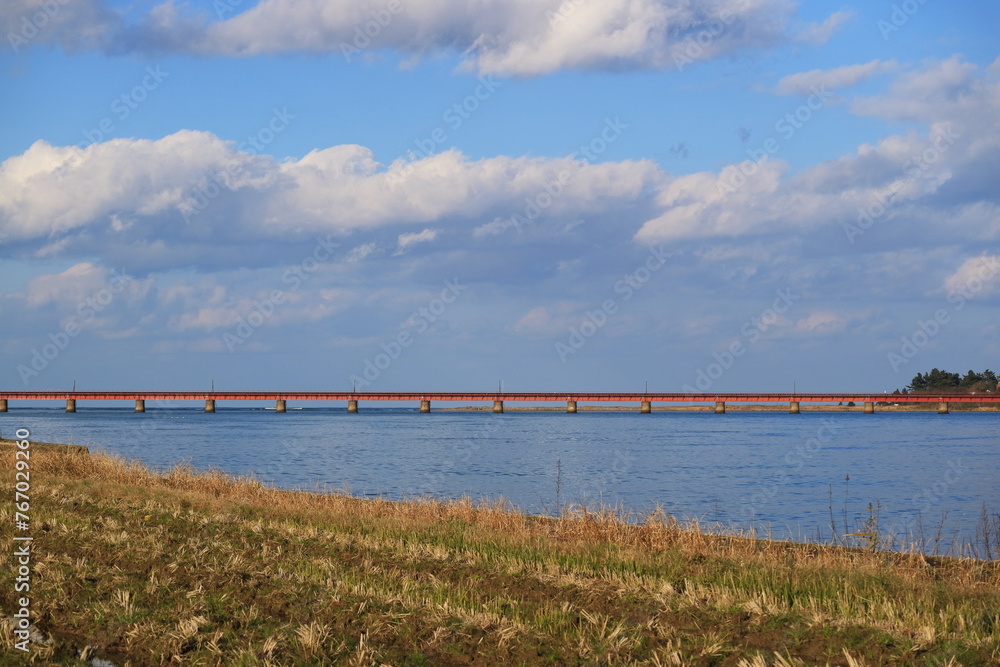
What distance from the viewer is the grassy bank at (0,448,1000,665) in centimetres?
1021

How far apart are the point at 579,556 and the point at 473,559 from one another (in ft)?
6.44

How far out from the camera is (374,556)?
52.9ft

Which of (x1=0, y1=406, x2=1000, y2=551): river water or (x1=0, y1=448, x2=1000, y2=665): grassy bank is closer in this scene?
(x1=0, y1=448, x2=1000, y2=665): grassy bank

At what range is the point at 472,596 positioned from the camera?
1266 cm

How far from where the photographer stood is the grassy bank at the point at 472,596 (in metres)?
10.2

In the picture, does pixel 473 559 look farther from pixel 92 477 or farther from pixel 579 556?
pixel 92 477

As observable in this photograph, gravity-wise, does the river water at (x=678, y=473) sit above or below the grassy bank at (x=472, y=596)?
below

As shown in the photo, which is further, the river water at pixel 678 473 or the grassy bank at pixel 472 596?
the river water at pixel 678 473

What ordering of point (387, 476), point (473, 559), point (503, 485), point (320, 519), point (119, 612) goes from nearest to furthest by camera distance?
point (119, 612) < point (473, 559) < point (320, 519) < point (503, 485) < point (387, 476)

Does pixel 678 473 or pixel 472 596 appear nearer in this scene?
pixel 472 596

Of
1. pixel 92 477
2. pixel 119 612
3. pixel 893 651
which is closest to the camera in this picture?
pixel 893 651

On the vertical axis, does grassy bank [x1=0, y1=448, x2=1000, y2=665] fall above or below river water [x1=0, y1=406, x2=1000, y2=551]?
above

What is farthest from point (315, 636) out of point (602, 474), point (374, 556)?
point (602, 474)

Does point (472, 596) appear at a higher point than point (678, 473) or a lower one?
higher
